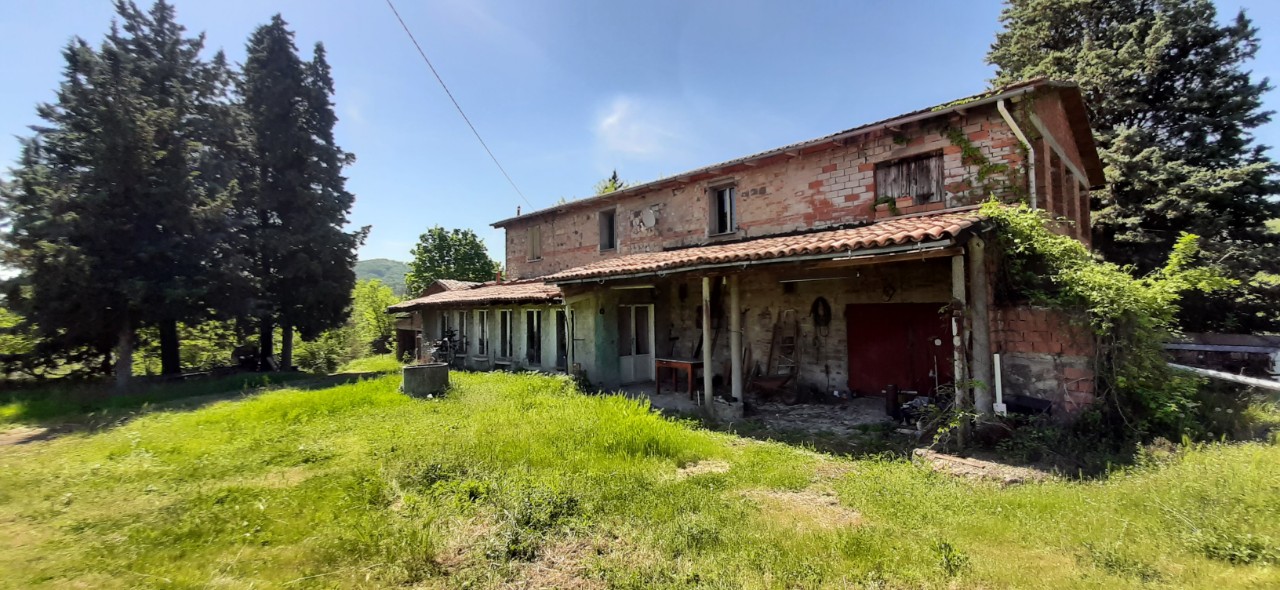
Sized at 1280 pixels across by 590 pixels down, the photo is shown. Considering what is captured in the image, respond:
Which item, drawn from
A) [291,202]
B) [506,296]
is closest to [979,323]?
[506,296]

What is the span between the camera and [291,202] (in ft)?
62.6

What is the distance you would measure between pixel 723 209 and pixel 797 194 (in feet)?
7.33

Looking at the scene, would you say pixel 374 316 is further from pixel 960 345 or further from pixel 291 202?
pixel 960 345

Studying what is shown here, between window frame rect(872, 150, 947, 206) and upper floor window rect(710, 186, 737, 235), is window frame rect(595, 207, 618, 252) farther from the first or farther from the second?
window frame rect(872, 150, 947, 206)

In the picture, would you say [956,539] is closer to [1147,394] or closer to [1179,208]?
[1147,394]

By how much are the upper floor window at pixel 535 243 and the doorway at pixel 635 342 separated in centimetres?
587

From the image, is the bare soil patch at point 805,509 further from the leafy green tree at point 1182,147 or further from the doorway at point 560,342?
the leafy green tree at point 1182,147

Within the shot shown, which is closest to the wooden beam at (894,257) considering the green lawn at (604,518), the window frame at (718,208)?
the green lawn at (604,518)

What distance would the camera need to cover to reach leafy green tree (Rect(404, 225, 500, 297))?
3688 cm

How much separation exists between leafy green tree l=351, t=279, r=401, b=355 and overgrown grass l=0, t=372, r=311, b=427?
1236cm

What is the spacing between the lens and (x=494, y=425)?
7.47 metres

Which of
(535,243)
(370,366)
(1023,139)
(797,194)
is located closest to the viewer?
(1023,139)

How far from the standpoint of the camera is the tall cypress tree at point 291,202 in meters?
18.4

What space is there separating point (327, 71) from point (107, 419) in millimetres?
16005
